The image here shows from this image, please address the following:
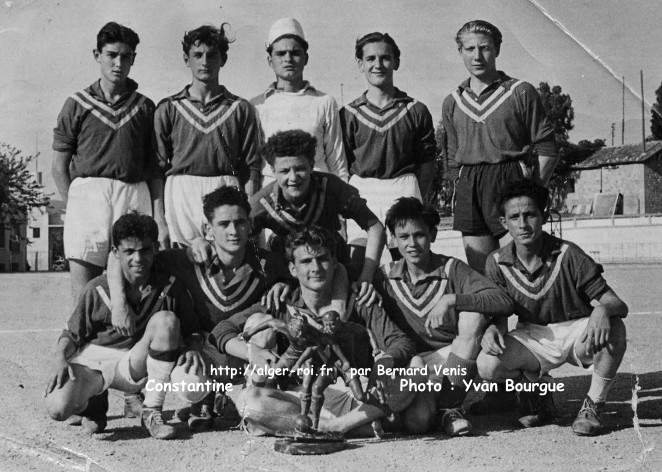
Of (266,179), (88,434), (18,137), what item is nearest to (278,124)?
(266,179)

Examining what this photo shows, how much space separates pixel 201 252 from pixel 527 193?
181 centimetres

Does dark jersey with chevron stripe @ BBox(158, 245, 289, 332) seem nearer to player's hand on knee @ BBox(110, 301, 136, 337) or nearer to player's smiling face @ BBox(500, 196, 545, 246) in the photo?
player's hand on knee @ BBox(110, 301, 136, 337)

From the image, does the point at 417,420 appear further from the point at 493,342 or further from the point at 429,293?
the point at 429,293

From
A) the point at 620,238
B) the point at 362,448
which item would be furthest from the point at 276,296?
the point at 620,238

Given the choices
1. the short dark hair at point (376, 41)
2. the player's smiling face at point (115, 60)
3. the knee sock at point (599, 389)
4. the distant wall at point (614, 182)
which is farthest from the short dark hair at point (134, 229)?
the distant wall at point (614, 182)

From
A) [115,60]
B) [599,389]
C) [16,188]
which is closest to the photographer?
[599,389]

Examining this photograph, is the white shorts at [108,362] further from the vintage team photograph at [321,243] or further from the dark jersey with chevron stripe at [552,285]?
the dark jersey with chevron stripe at [552,285]

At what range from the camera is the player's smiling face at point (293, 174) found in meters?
4.63

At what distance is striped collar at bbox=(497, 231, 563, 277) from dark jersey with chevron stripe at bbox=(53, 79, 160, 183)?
2.32 m

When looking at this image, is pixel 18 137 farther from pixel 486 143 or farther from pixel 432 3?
pixel 486 143

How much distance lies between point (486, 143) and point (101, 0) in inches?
123

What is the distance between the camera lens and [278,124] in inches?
Answer: 207

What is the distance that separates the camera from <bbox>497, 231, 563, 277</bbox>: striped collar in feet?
14.9

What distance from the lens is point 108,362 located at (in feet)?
14.6
